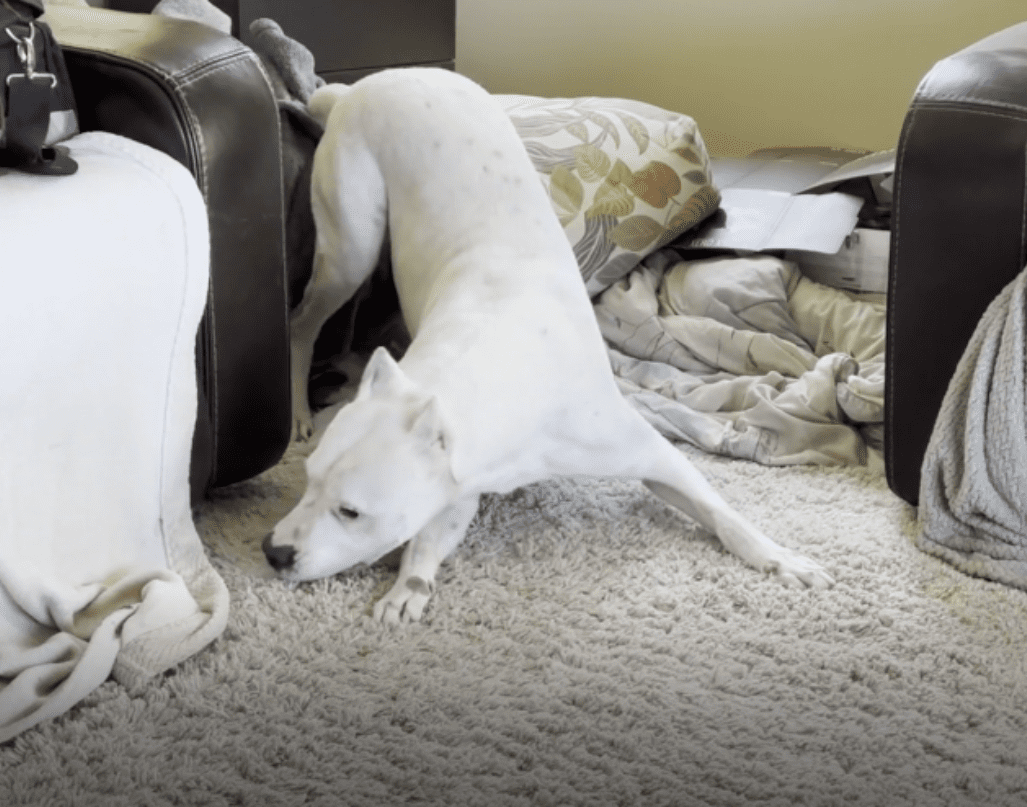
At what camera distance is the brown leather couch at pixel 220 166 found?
1.37m

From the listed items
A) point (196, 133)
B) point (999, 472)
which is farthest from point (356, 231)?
point (999, 472)

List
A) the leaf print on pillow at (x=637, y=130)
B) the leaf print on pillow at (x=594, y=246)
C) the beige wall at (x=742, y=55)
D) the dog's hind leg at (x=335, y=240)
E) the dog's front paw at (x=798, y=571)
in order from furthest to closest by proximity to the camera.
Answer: the beige wall at (x=742, y=55)
the leaf print on pillow at (x=637, y=130)
the leaf print on pillow at (x=594, y=246)
the dog's hind leg at (x=335, y=240)
the dog's front paw at (x=798, y=571)

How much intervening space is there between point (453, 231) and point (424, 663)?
0.66 m

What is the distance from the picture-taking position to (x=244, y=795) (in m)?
1.07

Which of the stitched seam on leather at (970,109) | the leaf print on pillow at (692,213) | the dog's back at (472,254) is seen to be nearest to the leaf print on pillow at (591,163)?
the leaf print on pillow at (692,213)

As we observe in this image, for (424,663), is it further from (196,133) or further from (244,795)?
(196,133)

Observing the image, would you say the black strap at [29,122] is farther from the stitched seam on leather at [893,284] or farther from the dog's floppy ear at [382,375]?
the stitched seam on leather at [893,284]

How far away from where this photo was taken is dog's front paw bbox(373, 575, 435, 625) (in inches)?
54.3

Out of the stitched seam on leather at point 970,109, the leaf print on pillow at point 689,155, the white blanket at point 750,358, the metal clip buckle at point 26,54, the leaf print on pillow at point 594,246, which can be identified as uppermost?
the metal clip buckle at point 26,54

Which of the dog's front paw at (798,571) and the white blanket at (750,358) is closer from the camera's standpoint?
the dog's front paw at (798,571)

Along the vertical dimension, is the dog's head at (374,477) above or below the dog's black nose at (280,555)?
above

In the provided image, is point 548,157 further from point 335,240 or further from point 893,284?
point 893,284

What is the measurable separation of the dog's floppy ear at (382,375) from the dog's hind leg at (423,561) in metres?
0.21

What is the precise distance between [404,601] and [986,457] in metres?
0.71
